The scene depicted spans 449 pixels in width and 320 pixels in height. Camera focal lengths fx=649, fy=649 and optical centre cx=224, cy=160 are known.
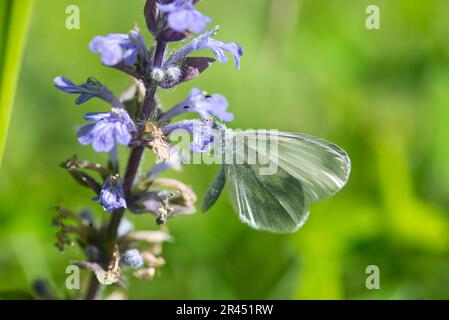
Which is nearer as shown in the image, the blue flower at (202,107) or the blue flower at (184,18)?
the blue flower at (184,18)

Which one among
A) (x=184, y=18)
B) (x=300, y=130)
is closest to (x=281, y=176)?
(x=184, y=18)

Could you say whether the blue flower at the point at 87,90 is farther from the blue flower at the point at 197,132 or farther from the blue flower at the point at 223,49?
the blue flower at the point at 223,49

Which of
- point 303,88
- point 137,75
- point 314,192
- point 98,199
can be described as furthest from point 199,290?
point 303,88

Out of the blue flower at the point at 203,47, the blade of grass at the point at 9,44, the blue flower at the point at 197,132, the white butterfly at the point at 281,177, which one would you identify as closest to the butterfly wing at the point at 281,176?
the white butterfly at the point at 281,177

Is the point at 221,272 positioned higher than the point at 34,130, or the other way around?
the point at 34,130

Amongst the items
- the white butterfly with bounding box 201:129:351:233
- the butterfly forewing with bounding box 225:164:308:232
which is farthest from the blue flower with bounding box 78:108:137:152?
the butterfly forewing with bounding box 225:164:308:232

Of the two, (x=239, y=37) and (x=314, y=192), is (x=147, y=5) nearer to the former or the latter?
(x=314, y=192)
